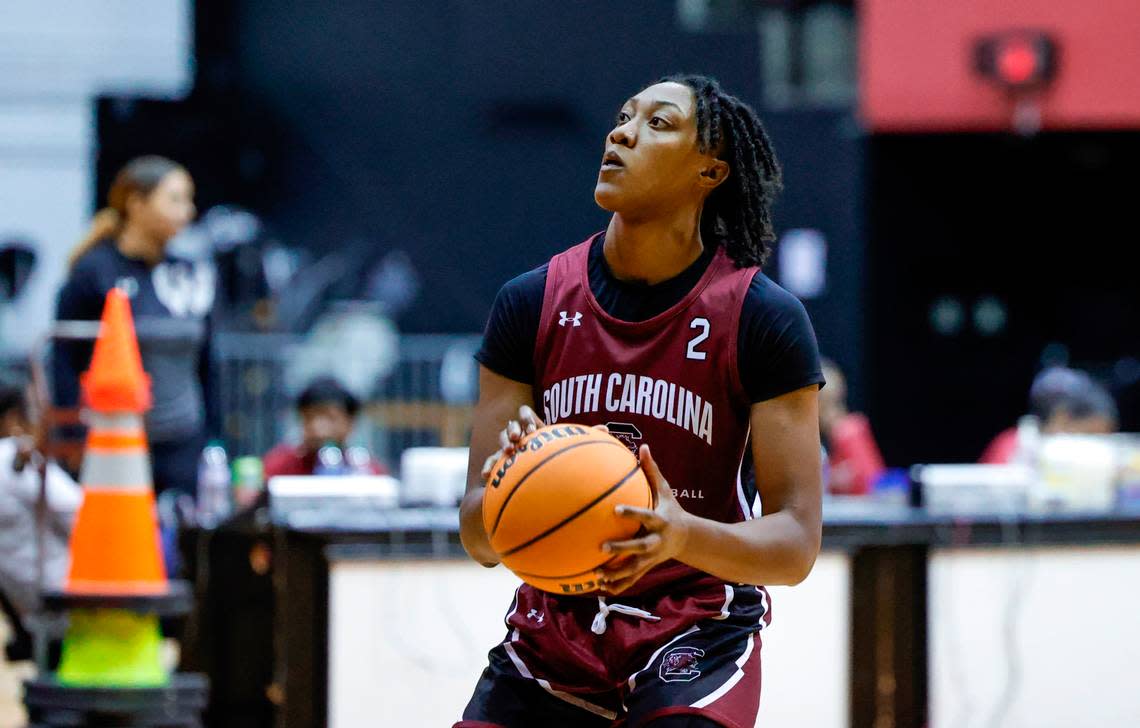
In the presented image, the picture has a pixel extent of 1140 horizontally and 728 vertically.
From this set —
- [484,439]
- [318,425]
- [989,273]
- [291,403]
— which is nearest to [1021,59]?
[989,273]

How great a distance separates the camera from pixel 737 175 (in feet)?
11.5

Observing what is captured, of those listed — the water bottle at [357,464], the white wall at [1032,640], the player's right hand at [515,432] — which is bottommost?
the white wall at [1032,640]

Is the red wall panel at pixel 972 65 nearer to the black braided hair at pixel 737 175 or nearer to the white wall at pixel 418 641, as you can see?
A: the white wall at pixel 418 641

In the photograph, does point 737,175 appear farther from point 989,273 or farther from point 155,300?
Result: point 989,273

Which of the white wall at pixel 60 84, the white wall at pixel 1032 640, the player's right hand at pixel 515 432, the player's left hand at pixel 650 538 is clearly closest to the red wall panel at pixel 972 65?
the white wall at pixel 60 84

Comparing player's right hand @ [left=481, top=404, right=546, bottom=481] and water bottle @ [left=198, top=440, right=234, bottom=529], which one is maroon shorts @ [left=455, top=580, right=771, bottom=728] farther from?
water bottle @ [left=198, top=440, right=234, bottom=529]

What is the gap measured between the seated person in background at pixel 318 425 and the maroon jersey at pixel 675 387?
4.13 m

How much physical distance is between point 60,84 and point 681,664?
12021 millimetres

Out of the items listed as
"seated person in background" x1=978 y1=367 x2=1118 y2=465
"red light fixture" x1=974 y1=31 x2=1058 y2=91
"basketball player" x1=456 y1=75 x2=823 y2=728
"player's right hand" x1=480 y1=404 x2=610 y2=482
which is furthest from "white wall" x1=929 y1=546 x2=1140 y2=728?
"red light fixture" x1=974 y1=31 x2=1058 y2=91

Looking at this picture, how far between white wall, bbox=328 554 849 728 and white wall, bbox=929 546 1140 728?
2.01 feet

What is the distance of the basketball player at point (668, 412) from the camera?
3.27 metres

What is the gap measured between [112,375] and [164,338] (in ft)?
5.97

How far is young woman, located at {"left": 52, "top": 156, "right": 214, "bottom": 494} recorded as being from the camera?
7.02 metres

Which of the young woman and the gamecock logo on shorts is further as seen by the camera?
the young woman
